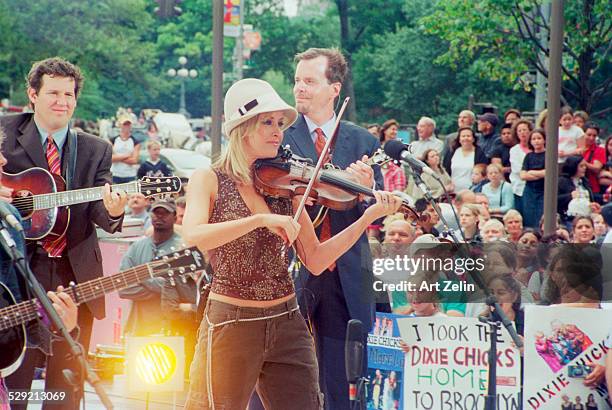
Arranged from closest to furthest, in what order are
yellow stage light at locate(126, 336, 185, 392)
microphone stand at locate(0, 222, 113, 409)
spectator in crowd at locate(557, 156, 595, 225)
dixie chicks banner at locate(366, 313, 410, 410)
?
microphone stand at locate(0, 222, 113, 409)
dixie chicks banner at locate(366, 313, 410, 410)
yellow stage light at locate(126, 336, 185, 392)
spectator in crowd at locate(557, 156, 595, 225)

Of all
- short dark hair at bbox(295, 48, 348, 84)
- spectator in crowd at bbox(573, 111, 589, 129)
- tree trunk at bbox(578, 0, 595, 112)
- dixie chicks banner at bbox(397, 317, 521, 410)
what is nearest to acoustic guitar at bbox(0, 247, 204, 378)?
short dark hair at bbox(295, 48, 348, 84)

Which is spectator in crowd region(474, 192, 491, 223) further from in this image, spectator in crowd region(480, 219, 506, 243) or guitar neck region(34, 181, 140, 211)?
guitar neck region(34, 181, 140, 211)

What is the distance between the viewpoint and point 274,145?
4.76 metres

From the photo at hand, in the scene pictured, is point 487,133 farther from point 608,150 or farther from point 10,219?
point 10,219

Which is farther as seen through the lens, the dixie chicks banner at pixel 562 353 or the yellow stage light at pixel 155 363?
the yellow stage light at pixel 155 363

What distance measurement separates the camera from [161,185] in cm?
617

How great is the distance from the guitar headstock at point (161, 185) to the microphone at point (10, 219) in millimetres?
1278

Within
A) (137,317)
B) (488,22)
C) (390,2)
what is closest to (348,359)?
(137,317)

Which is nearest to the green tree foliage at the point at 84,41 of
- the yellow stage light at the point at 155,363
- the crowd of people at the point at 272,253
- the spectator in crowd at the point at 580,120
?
the spectator in crowd at the point at 580,120

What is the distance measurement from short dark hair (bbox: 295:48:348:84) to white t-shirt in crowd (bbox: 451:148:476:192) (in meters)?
6.50

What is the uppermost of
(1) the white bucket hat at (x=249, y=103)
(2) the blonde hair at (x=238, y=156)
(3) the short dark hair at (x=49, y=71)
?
(3) the short dark hair at (x=49, y=71)

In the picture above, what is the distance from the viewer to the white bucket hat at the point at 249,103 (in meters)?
4.69

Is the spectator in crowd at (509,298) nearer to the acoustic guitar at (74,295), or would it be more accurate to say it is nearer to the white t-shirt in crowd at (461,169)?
the acoustic guitar at (74,295)

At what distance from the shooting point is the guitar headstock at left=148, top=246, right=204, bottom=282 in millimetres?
5467
